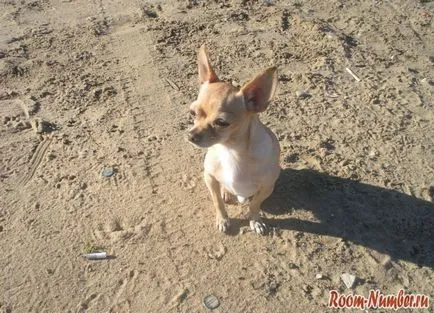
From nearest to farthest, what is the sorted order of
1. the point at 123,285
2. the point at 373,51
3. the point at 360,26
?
the point at 123,285
the point at 373,51
the point at 360,26

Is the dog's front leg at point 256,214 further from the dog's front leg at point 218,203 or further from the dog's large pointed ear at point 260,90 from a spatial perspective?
the dog's large pointed ear at point 260,90

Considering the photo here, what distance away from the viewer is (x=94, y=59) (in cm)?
601

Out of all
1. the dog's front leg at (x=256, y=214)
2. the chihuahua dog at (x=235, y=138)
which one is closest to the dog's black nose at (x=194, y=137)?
the chihuahua dog at (x=235, y=138)

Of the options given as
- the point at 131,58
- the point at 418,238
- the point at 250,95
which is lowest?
the point at 418,238

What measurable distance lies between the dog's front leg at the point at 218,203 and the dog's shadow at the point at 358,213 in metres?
0.39

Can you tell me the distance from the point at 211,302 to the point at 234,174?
96cm

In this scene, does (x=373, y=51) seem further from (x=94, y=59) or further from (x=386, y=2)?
(x=94, y=59)

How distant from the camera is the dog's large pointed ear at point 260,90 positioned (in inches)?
131

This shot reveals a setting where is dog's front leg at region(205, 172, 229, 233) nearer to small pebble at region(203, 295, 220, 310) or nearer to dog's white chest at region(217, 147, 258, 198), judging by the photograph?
dog's white chest at region(217, 147, 258, 198)

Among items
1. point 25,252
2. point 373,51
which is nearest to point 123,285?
point 25,252

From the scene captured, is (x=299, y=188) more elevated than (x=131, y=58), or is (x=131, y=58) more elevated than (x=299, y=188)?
(x=131, y=58)

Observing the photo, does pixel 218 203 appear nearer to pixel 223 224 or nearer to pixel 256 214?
pixel 223 224

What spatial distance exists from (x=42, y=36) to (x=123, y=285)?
402 centimetres

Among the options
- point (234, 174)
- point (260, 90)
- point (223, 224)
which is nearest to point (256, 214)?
point (223, 224)
